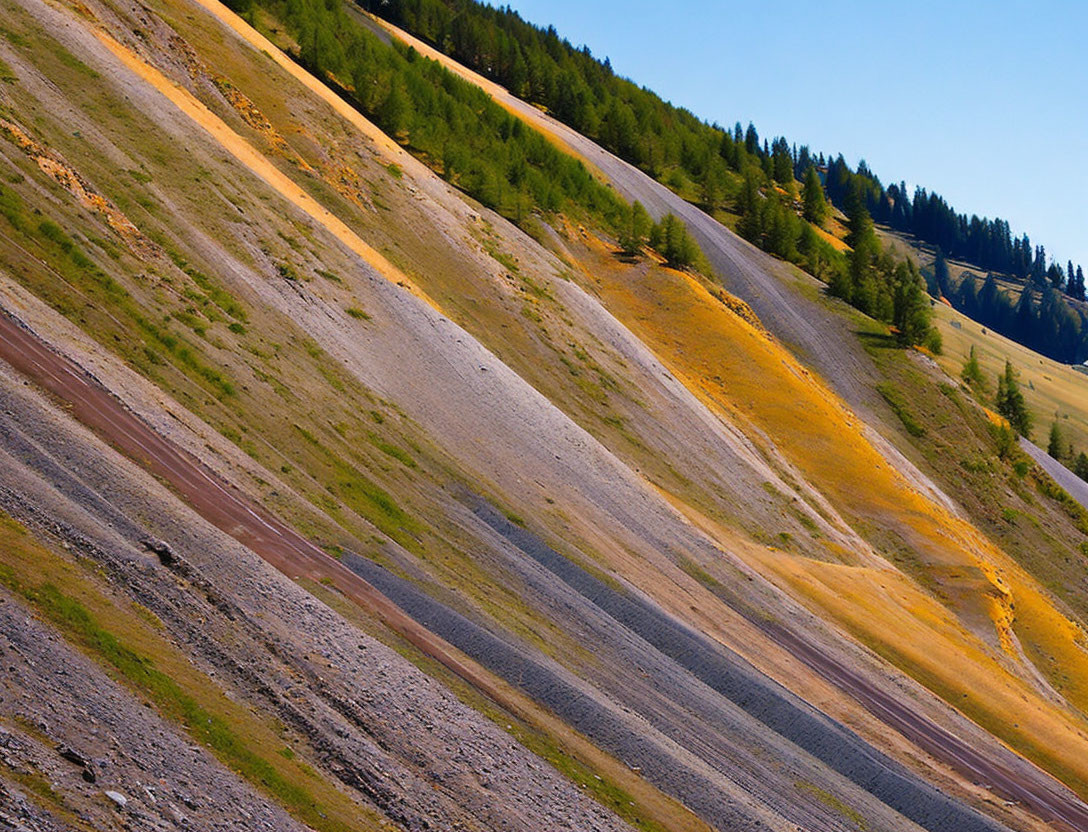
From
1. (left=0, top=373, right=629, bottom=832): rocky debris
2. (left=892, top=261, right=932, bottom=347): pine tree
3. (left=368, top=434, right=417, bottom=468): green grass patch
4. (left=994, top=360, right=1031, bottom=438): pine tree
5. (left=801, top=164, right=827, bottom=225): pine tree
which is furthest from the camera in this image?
(left=801, top=164, right=827, bottom=225): pine tree

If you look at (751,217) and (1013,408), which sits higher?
(751,217)

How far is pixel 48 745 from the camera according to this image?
16.2 metres

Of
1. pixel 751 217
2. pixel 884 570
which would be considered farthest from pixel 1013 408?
pixel 884 570

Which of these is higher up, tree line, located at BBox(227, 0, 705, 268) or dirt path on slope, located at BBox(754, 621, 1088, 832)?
tree line, located at BBox(227, 0, 705, 268)

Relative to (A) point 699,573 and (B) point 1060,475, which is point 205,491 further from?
(B) point 1060,475

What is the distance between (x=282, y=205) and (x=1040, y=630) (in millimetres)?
48300

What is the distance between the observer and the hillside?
21.2m

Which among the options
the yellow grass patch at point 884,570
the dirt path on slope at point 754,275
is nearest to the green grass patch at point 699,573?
the yellow grass patch at point 884,570

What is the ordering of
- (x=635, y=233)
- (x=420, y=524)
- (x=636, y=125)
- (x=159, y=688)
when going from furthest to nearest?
(x=636, y=125) → (x=635, y=233) → (x=420, y=524) → (x=159, y=688)

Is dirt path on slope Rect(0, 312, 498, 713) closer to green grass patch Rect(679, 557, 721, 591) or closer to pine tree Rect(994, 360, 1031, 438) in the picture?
green grass patch Rect(679, 557, 721, 591)

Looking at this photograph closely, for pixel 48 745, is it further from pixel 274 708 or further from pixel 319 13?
pixel 319 13

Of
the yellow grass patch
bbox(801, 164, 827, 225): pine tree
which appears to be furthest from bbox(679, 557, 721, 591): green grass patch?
bbox(801, 164, 827, 225): pine tree

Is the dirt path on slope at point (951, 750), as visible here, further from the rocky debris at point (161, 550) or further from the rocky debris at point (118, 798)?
the rocky debris at point (118, 798)

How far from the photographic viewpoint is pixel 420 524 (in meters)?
35.5
